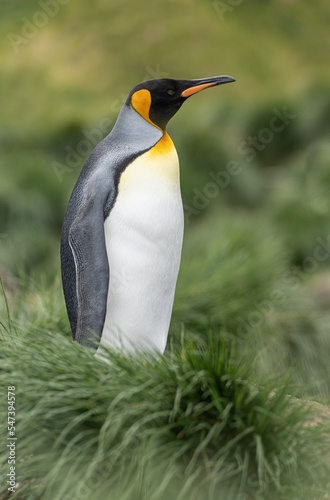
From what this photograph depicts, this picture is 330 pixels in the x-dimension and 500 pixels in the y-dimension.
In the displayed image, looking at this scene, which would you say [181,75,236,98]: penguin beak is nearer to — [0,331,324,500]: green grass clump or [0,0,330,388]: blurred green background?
[0,331,324,500]: green grass clump

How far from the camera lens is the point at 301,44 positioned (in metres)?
13.3

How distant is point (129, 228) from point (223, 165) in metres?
3.51

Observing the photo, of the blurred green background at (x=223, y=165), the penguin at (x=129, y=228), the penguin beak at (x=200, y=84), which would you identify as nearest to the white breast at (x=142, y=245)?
the penguin at (x=129, y=228)

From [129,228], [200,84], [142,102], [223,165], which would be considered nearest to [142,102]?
[142,102]

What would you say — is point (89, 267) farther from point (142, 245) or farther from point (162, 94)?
point (162, 94)

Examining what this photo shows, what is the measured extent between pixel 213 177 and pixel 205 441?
3.54 m

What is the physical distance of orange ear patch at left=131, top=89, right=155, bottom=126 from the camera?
1.36 meters

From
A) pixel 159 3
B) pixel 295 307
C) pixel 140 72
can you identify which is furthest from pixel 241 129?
pixel 159 3

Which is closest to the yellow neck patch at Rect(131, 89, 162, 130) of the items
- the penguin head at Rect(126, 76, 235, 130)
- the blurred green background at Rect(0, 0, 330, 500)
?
the penguin head at Rect(126, 76, 235, 130)

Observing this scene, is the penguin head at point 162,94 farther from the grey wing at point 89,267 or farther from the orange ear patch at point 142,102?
the grey wing at point 89,267

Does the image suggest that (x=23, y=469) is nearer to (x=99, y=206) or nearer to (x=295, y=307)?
(x=99, y=206)

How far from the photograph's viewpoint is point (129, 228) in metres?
1.34

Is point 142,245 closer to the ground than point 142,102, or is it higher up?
closer to the ground

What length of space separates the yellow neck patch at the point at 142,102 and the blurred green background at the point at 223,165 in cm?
56
